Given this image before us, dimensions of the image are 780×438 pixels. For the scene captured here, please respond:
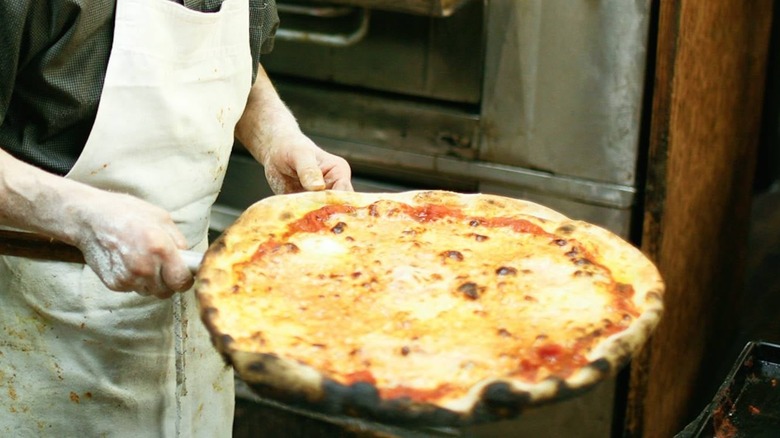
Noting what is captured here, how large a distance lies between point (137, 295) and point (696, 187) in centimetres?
159

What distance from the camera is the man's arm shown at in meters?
1.99

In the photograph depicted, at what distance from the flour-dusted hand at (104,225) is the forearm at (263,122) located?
0.57 metres

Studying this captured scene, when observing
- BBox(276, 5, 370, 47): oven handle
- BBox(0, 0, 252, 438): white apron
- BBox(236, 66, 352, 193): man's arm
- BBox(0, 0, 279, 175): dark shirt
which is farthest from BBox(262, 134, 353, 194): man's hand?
BBox(276, 5, 370, 47): oven handle

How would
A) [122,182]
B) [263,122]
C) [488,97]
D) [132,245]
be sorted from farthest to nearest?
[488,97] < [263,122] < [122,182] < [132,245]

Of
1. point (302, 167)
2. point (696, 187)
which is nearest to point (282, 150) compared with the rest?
point (302, 167)

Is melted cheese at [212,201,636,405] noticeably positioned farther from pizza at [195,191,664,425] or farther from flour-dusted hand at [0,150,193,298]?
flour-dusted hand at [0,150,193,298]

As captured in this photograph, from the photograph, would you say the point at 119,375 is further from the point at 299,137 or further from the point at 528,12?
the point at 528,12

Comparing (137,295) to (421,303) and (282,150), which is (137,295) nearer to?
(282,150)

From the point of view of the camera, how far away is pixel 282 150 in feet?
6.73

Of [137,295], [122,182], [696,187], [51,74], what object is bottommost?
[696,187]

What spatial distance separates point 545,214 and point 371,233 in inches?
13.0

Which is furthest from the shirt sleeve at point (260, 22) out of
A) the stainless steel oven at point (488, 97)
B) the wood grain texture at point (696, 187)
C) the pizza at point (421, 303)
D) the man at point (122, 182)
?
the wood grain texture at point (696, 187)

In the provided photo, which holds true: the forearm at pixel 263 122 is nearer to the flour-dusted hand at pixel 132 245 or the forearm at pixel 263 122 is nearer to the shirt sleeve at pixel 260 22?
the shirt sleeve at pixel 260 22

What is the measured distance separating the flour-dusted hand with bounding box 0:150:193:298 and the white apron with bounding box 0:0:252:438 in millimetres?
166
